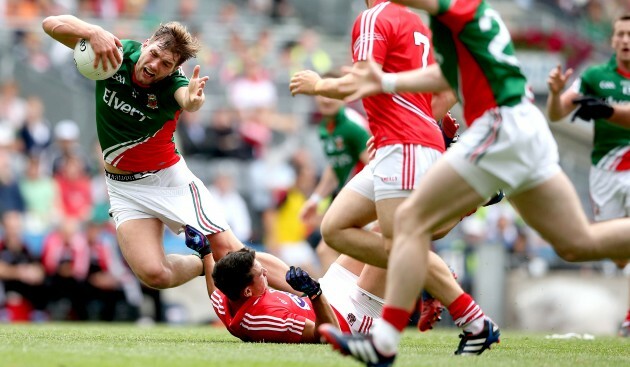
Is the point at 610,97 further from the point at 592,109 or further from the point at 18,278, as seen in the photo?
the point at 18,278

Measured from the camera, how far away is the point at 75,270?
15.3 meters

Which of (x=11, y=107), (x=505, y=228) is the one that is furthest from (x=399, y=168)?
(x=505, y=228)

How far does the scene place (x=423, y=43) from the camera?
841 centimetres

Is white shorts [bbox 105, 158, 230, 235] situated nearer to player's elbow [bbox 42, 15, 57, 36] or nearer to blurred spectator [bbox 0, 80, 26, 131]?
player's elbow [bbox 42, 15, 57, 36]

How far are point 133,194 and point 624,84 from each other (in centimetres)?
495

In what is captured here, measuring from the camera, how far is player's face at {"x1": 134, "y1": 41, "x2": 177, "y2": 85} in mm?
8789

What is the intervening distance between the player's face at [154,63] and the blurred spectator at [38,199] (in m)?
7.56

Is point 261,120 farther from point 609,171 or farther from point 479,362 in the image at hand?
point 479,362

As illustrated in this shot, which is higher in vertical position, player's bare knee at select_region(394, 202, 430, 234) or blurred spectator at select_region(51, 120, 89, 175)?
player's bare knee at select_region(394, 202, 430, 234)

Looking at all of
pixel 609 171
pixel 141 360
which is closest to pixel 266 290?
pixel 141 360

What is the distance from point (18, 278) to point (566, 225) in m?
9.88

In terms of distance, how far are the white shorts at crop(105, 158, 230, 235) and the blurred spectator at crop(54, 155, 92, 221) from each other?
21.8ft

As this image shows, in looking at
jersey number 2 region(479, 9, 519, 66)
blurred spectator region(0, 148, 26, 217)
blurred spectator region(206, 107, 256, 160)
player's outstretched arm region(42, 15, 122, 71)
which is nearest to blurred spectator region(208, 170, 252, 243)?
blurred spectator region(206, 107, 256, 160)

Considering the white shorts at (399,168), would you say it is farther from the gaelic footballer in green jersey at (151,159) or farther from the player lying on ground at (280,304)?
the gaelic footballer in green jersey at (151,159)
